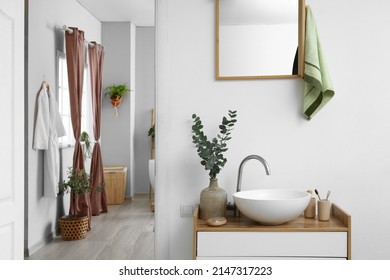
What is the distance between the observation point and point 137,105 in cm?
726

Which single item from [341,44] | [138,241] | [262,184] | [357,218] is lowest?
[138,241]

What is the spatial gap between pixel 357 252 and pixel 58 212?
3.45 meters

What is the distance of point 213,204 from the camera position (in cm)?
235

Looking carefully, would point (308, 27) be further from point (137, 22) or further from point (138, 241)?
point (137, 22)

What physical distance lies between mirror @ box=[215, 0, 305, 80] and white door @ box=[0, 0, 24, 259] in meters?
1.14

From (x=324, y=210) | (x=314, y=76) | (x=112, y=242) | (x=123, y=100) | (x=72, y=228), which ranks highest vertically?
(x=123, y=100)

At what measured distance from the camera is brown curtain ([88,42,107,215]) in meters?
5.73

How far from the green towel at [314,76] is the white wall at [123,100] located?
4745mm

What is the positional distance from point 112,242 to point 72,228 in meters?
0.46

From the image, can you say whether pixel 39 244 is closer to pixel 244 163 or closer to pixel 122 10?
pixel 244 163

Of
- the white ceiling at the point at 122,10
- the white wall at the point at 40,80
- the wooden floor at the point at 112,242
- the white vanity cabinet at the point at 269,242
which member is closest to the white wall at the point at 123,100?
the white ceiling at the point at 122,10

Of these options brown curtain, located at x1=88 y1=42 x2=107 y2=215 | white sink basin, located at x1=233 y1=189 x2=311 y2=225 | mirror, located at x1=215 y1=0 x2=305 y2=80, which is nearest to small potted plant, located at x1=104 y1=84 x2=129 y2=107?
brown curtain, located at x1=88 y1=42 x2=107 y2=215

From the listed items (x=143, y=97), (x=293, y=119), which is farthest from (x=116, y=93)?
(x=293, y=119)

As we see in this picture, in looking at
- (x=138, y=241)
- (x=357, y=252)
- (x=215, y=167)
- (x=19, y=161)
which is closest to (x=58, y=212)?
(x=138, y=241)
